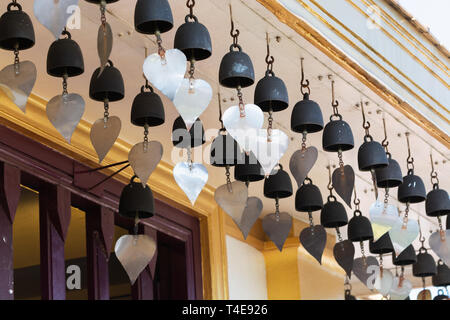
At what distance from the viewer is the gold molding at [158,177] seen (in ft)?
14.4

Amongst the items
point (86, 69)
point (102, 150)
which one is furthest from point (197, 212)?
point (102, 150)

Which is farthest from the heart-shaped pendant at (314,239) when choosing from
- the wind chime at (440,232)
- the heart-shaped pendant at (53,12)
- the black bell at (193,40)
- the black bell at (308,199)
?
the heart-shaped pendant at (53,12)

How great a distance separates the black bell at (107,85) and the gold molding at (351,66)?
664mm

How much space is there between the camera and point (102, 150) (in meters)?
3.30

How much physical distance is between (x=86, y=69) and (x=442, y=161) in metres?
2.04

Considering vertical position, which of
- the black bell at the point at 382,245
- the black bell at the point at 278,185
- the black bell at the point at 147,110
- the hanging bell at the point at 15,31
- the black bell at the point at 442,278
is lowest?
the black bell at the point at 442,278

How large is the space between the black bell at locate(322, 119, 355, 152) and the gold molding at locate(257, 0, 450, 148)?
0.32 m

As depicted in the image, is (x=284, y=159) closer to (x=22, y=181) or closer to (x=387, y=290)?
(x=387, y=290)

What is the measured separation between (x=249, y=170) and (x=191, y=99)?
997 millimetres

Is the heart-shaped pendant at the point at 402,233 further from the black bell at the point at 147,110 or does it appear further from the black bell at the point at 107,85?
the black bell at the point at 107,85

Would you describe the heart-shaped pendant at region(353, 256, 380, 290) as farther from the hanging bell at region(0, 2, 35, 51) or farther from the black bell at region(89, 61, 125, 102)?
the hanging bell at region(0, 2, 35, 51)

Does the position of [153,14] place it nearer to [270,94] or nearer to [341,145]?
[270,94]
